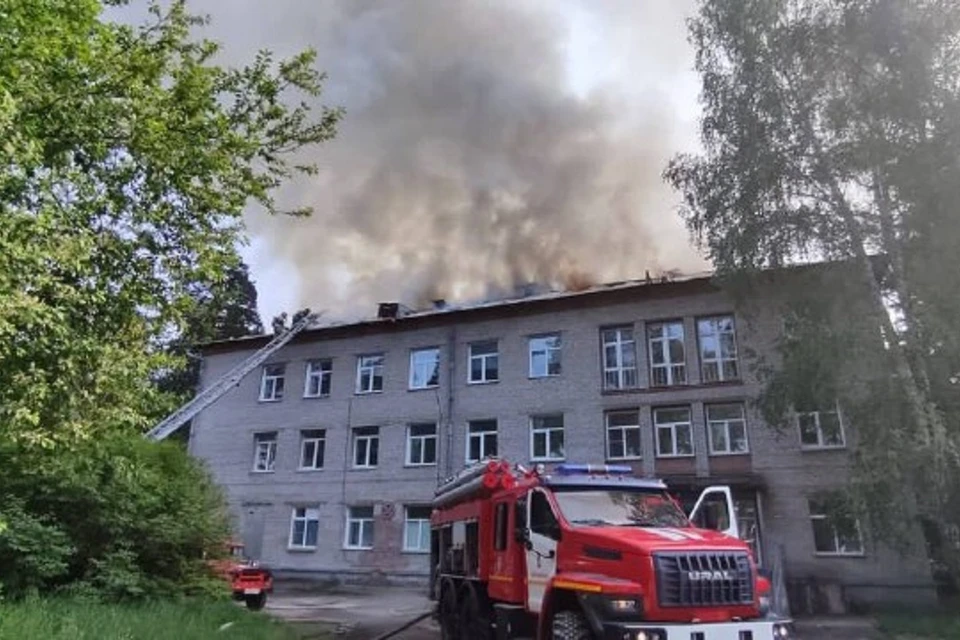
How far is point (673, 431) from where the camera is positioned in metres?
25.8

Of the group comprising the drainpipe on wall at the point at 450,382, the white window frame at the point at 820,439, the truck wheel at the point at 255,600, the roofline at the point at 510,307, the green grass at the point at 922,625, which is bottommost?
the green grass at the point at 922,625

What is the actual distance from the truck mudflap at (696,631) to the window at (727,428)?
17.7 metres

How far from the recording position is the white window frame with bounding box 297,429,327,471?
3203 cm

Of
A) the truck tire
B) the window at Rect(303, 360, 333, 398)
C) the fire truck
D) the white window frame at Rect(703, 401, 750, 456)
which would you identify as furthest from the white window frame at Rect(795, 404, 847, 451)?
the window at Rect(303, 360, 333, 398)

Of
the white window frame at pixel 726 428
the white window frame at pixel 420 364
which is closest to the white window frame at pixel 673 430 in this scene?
the white window frame at pixel 726 428

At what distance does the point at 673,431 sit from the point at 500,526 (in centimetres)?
1608

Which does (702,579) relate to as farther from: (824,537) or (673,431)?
(673,431)

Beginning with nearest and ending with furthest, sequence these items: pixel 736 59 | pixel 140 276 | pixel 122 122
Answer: pixel 122 122, pixel 140 276, pixel 736 59

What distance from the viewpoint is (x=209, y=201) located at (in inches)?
338

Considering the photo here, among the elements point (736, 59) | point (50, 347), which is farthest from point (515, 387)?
point (50, 347)

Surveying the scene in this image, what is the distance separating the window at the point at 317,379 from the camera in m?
33.3

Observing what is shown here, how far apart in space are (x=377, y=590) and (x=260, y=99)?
22.6 meters

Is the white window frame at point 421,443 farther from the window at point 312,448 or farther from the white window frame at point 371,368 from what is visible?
the window at point 312,448

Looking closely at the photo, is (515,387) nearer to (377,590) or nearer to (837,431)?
(377,590)
